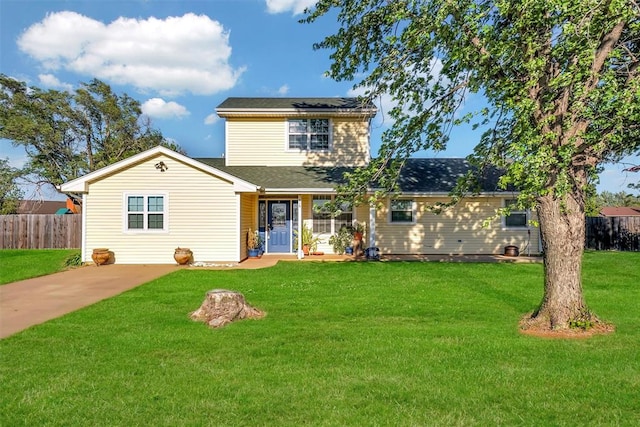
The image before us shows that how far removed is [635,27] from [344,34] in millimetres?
5144

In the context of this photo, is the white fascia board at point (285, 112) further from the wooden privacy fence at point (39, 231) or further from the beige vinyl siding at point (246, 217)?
the wooden privacy fence at point (39, 231)

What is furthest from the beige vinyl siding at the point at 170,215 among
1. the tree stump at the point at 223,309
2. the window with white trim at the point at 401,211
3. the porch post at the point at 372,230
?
the tree stump at the point at 223,309

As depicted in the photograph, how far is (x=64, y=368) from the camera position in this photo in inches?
175

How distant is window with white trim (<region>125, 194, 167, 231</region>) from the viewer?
1383cm

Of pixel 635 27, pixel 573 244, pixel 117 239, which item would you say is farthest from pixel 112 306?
pixel 635 27

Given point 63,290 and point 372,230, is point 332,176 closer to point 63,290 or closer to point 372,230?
point 372,230

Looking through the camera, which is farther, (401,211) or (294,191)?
(401,211)

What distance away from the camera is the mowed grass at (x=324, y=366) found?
3428 mm

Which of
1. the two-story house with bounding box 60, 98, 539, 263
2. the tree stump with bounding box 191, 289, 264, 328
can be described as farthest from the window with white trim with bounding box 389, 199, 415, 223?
the tree stump with bounding box 191, 289, 264, 328

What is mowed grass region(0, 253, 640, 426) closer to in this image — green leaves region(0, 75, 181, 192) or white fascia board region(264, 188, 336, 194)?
white fascia board region(264, 188, 336, 194)

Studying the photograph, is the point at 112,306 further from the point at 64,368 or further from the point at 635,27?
the point at 635,27

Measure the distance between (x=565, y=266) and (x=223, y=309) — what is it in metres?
5.23

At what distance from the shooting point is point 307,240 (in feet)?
51.1

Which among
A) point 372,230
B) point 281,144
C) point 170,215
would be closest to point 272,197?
point 281,144
